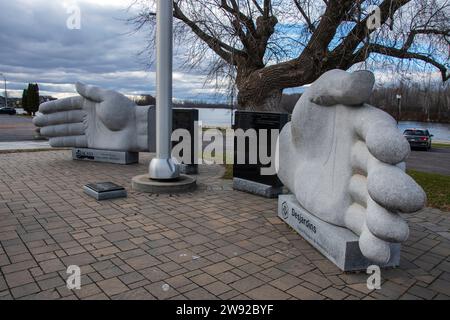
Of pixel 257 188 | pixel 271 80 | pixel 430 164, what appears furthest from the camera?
pixel 430 164

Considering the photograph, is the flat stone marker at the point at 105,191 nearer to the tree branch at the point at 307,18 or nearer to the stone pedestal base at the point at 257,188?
the stone pedestal base at the point at 257,188

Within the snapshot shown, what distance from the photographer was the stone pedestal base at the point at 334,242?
12.2ft

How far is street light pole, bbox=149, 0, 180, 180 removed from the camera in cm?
673

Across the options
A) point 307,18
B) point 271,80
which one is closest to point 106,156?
point 271,80

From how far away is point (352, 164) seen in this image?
3.85 m

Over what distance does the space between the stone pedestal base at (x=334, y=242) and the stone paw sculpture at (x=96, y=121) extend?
19.9 feet

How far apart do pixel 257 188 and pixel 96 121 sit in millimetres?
5608

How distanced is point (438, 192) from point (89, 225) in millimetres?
7135

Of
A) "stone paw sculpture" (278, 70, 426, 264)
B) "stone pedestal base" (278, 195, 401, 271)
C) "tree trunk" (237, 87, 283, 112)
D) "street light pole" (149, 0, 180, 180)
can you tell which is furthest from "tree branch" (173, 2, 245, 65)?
"stone pedestal base" (278, 195, 401, 271)

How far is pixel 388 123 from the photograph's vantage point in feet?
11.0

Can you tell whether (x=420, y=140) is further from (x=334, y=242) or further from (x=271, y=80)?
(x=334, y=242)

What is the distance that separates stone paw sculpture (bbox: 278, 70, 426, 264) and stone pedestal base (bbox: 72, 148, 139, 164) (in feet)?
19.5

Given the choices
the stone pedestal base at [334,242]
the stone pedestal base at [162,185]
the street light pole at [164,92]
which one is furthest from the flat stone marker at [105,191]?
the stone pedestal base at [334,242]

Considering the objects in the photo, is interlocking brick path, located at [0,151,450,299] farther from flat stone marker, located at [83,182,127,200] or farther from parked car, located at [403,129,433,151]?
parked car, located at [403,129,433,151]
